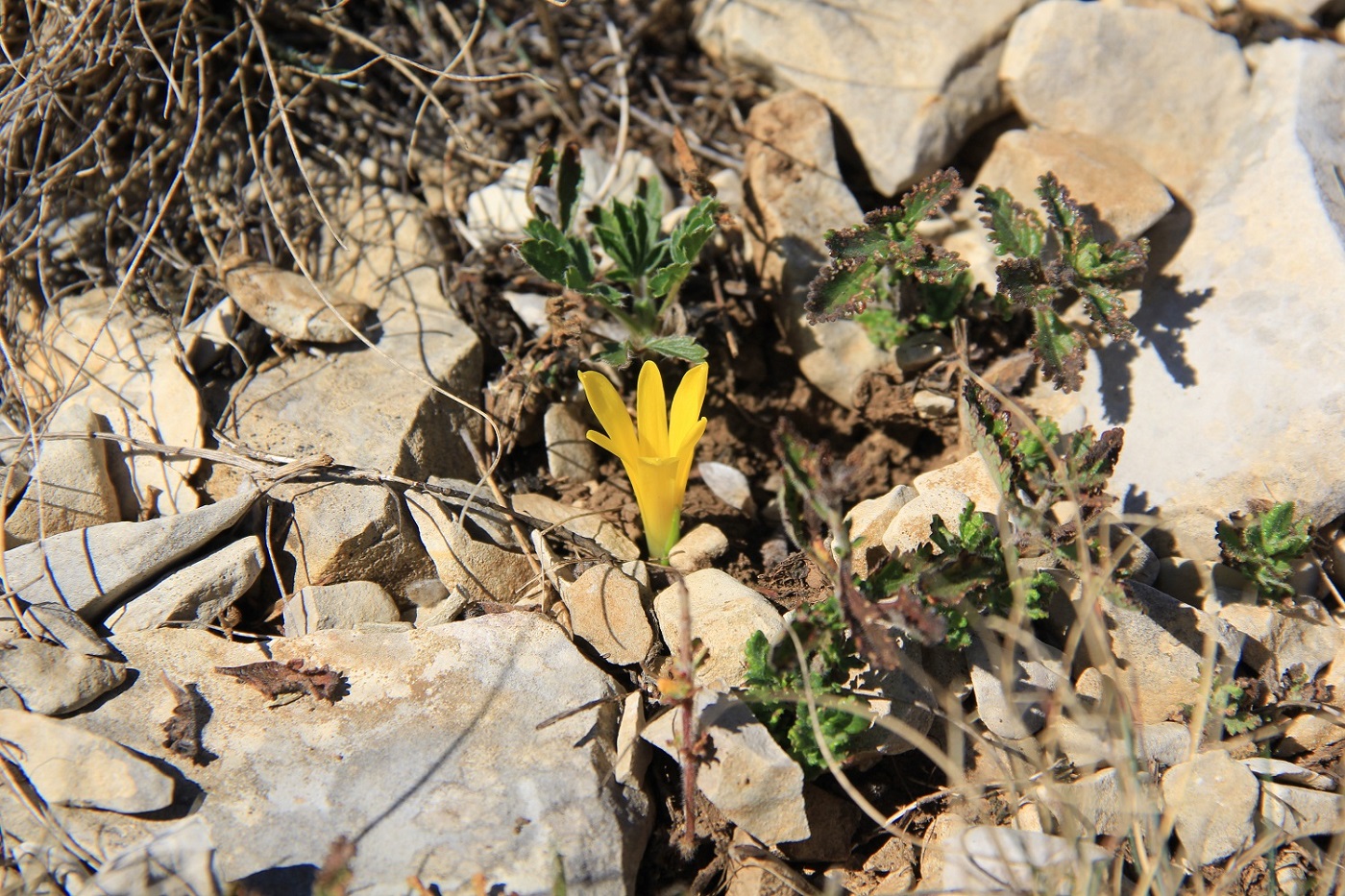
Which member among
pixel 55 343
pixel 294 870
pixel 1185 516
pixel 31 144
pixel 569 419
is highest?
pixel 31 144

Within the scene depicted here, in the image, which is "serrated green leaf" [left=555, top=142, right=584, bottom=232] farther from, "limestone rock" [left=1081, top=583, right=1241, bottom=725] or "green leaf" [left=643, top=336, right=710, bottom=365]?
"limestone rock" [left=1081, top=583, right=1241, bottom=725]

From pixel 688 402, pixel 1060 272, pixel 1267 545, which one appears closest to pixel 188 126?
pixel 688 402

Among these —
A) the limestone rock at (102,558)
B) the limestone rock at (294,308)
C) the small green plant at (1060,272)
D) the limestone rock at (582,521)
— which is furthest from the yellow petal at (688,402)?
the limestone rock at (102,558)

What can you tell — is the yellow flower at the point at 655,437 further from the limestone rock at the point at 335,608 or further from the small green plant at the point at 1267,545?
the small green plant at the point at 1267,545

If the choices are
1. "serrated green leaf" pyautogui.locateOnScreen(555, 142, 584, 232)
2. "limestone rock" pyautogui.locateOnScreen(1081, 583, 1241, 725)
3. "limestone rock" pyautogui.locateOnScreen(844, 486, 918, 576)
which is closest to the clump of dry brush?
"serrated green leaf" pyautogui.locateOnScreen(555, 142, 584, 232)

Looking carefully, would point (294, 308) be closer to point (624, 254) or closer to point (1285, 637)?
point (624, 254)

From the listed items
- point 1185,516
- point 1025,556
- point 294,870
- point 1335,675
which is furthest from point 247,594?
point 1335,675

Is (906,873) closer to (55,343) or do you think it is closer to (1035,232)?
(1035,232)
